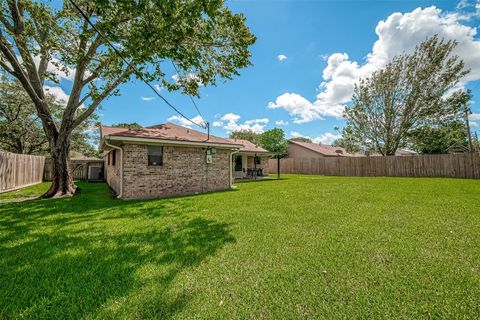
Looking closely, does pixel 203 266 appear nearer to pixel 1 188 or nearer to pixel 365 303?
pixel 365 303

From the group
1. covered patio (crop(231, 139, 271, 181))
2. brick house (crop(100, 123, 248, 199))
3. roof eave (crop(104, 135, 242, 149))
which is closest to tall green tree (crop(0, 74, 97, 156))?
covered patio (crop(231, 139, 271, 181))

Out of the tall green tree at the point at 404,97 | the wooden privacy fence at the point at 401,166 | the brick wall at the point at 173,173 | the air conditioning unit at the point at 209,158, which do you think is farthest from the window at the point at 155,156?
the tall green tree at the point at 404,97

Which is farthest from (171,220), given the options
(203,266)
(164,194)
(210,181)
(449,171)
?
(449,171)

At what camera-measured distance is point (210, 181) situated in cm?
1097

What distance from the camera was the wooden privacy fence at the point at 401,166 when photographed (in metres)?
14.5

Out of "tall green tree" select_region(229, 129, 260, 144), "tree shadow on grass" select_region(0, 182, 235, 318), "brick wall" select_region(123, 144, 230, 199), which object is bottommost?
"tree shadow on grass" select_region(0, 182, 235, 318)

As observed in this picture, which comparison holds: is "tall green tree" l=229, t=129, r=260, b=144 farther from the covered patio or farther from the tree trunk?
the tree trunk

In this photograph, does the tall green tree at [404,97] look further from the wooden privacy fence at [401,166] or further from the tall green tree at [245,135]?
the tall green tree at [245,135]

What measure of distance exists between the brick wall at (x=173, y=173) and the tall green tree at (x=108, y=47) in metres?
3.08

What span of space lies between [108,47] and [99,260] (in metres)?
8.09

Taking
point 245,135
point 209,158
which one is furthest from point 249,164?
point 245,135

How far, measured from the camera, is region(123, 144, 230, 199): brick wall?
28.0 ft

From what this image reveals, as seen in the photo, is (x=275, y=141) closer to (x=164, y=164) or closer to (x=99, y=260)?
(x=164, y=164)

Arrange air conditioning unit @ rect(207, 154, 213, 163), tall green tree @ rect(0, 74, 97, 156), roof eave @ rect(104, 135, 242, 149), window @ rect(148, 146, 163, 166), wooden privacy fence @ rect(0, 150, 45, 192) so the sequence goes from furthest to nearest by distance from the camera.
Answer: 1. tall green tree @ rect(0, 74, 97, 156)
2. air conditioning unit @ rect(207, 154, 213, 163)
3. wooden privacy fence @ rect(0, 150, 45, 192)
4. window @ rect(148, 146, 163, 166)
5. roof eave @ rect(104, 135, 242, 149)
